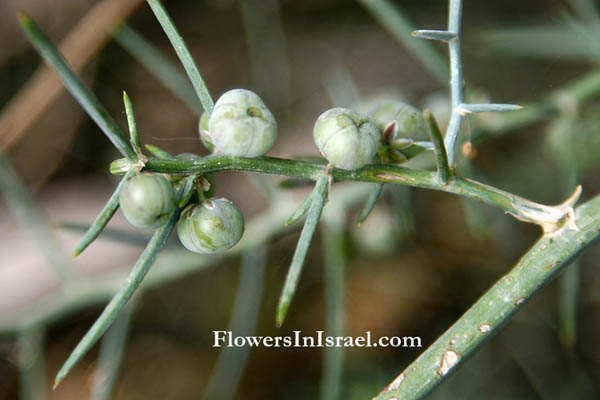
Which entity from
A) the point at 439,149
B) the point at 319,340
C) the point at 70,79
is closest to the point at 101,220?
the point at 70,79

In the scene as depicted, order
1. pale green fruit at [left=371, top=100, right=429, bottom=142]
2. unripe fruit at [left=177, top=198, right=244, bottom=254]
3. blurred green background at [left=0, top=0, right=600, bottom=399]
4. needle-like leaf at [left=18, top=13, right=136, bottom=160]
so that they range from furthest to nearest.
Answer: blurred green background at [left=0, top=0, right=600, bottom=399] → pale green fruit at [left=371, top=100, right=429, bottom=142] → unripe fruit at [left=177, top=198, right=244, bottom=254] → needle-like leaf at [left=18, top=13, right=136, bottom=160]

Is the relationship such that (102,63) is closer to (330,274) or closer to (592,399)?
(330,274)

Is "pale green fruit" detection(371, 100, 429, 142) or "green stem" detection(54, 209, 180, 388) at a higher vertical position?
"pale green fruit" detection(371, 100, 429, 142)

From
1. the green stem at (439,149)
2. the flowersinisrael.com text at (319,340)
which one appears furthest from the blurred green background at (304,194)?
the green stem at (439,149)

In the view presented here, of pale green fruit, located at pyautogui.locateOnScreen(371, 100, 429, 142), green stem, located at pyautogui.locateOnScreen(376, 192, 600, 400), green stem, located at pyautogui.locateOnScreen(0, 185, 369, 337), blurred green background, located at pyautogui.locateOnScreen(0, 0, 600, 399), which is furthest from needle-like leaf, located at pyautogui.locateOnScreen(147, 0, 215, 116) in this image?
blurred green background, located at pyautogui.locateOnScreen(0, 0, 600, 399)

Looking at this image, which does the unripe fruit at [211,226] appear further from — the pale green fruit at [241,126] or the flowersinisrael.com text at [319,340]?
the flowersinisrael.com text at [319,340]

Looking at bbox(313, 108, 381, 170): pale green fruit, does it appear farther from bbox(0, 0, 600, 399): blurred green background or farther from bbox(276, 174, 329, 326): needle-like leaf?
bbox(0, 0, 600, 399): blurred green background

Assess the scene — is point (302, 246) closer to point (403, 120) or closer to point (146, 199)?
point (146, 199)
